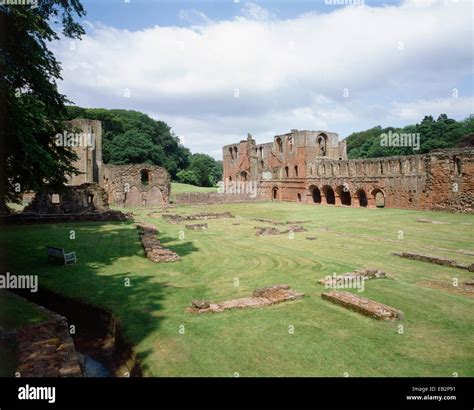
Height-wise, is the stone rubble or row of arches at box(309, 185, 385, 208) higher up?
row of arches at box(309, 185, 385, 208)

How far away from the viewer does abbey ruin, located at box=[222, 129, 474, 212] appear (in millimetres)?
30078

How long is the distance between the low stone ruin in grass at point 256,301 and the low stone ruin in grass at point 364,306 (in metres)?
0.78

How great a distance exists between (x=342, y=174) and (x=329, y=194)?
178 inches

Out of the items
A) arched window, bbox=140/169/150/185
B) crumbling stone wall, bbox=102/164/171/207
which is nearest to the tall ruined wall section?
crumbling stone wall, bbox=102/164/171/207

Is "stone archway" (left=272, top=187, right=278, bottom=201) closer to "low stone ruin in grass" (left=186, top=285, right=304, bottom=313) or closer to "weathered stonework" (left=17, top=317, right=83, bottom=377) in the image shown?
"low stone ruin in grass" (left=186, top=285, right=304, bottom=313)

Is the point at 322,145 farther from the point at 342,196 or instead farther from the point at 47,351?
the point at 47,351

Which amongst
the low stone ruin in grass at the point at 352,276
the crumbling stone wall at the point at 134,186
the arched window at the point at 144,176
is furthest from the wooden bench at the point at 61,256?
the arched window at the point at 144,176

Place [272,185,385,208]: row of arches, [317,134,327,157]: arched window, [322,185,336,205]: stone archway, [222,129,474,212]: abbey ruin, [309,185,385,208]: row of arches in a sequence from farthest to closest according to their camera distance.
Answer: [317,134,327,157]: arched window < [322,185,336,205]: stone archway < [309,185,385,208]: row of arches < [272,185,385,208]: row of arches < [222,129,474,212]: abbey ruin

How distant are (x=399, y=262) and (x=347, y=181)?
29.3m

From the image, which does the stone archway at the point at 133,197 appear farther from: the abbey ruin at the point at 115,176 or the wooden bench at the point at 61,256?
the wooden bench at the point at 61,256

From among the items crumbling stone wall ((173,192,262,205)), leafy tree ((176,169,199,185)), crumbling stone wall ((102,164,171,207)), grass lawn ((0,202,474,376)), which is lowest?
grass lawn ((0,202,474,376))

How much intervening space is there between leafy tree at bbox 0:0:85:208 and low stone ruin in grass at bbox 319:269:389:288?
27.7 feet

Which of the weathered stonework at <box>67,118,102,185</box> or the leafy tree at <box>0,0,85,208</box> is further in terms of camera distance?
the weathered stonework at <box>67,118,102,185</box>

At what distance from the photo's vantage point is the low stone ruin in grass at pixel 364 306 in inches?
280
